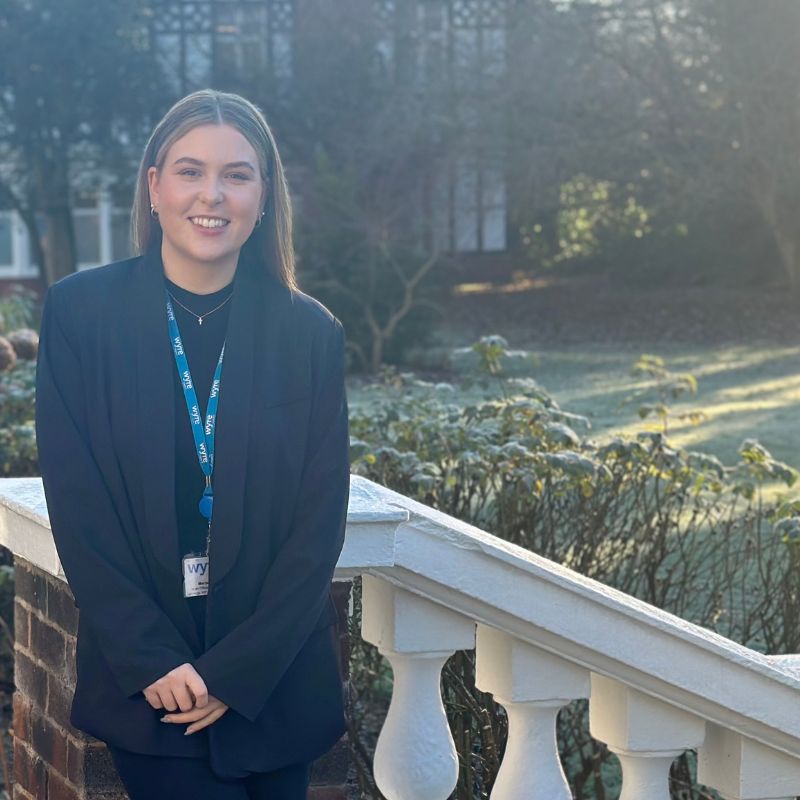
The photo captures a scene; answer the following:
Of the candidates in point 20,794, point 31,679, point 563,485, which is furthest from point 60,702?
point 563,485

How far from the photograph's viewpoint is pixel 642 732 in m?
2.36

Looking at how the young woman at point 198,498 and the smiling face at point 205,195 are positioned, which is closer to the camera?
the young woman at point 198,498

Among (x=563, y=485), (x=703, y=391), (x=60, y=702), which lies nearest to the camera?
(x=60, y=702)

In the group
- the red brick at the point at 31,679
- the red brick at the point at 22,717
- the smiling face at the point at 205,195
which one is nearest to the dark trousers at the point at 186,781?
the red brick at the point at 31,679

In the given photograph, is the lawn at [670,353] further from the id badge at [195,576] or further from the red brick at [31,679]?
the id badge at [195,576]

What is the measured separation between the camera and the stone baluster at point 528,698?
2.33 m

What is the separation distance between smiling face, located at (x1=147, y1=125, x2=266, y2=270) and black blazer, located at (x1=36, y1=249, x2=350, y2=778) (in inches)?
3.6

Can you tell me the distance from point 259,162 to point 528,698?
938mm

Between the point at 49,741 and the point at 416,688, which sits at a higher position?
the point at 416,688

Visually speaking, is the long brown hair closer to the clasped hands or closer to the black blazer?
the black blazer

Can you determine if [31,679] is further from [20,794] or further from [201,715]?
[201,715]

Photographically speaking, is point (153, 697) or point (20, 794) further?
point (20, 794)

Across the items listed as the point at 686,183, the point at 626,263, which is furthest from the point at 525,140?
the point at 626,263

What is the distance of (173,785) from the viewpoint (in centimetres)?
217
